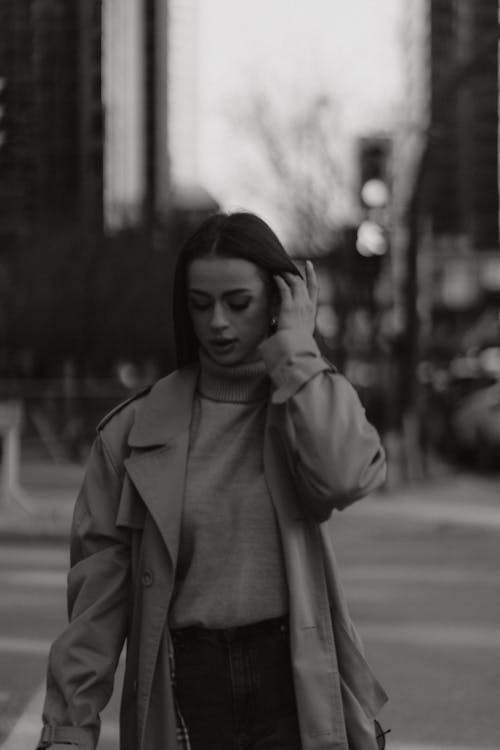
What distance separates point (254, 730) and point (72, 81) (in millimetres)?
55263

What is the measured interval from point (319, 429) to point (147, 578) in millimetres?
415

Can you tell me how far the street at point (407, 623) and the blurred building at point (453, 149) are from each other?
25.4 ft

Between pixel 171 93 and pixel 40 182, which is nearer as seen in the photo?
pixel 40 182

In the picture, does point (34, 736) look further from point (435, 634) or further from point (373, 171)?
point (373, 171)

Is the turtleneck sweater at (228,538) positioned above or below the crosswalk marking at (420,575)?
above

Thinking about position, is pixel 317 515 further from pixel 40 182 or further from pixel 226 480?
pixel 40 182

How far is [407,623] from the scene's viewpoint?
9234 mm

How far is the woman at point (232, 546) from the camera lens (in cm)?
296

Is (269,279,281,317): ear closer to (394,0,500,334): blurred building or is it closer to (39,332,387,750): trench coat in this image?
(39,332,387,750): trench coat

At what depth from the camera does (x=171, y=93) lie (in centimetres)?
12875

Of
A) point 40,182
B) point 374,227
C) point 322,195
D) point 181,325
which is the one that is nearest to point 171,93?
point 40,182

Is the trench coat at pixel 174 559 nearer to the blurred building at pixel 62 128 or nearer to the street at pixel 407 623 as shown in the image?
the street at pixel 407 623

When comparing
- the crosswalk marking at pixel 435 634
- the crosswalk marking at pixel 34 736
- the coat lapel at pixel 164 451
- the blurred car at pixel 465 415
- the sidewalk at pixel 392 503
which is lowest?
the blurred car at pixel 465 415

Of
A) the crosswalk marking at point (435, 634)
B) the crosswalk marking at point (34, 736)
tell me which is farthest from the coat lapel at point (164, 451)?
the crosswalk marking at point (435, 634)
